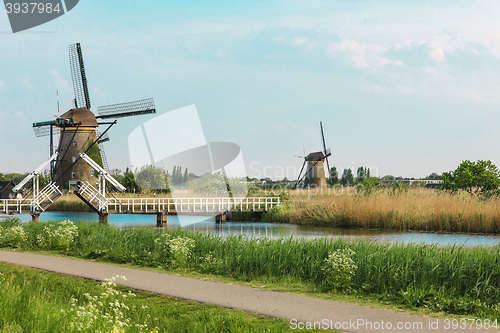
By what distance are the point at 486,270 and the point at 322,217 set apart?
17.4m

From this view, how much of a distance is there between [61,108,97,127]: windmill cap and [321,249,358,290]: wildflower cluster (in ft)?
112

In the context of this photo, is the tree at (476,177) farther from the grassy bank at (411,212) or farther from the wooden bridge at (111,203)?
the wooden bridge at (111,203)

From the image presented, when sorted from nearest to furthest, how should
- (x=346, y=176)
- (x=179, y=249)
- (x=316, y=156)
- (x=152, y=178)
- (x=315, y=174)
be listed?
1. (x=179, y=249)
2. (x=152, y=178)
3. (x=315, y=174)
4. (x=316, y=156)
5. (x=346, y=176)

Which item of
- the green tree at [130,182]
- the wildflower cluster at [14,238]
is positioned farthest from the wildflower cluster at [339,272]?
the green tree at [130,182]

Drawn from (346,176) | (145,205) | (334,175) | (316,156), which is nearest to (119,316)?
(145,205)

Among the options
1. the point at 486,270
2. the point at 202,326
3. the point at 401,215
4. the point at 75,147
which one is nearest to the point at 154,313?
the point at 202,326

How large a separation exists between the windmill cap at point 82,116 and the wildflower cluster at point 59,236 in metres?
25.8

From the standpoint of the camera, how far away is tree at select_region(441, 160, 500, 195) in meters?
27.5

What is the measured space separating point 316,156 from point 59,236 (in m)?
45.1

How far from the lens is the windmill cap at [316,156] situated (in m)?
56.1

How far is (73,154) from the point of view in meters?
38.5

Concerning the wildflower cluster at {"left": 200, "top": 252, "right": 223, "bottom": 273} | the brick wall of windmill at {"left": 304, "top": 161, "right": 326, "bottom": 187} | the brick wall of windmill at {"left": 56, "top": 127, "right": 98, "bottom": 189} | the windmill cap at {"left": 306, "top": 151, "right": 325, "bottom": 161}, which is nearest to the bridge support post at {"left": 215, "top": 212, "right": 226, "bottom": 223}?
the brick wall of windmill at {"left": 56, "top": 127, "right": 98, "bottom": 189}

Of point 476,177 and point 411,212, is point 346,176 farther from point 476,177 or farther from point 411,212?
point 411,212

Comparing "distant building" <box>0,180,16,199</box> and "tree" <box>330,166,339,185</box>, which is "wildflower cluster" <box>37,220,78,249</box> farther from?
"distant building" <box>0,180,16,199</box>
